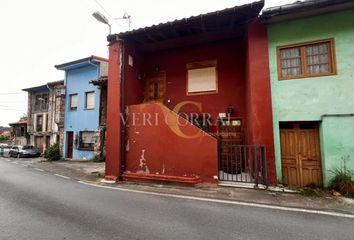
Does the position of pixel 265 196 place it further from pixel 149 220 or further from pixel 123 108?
pixel 123 108

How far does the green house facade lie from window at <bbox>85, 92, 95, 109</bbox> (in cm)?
1409

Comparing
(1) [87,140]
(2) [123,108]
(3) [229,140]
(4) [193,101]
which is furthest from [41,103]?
(3) [229,140]

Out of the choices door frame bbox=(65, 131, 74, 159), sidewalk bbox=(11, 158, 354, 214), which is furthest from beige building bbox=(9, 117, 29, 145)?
sidewalk bbox=(11, 158, 354, 214)

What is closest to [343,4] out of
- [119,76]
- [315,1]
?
[315,1]

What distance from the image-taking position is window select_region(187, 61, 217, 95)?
384 inches

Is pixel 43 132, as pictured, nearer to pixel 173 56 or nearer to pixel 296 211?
pixel 173 56

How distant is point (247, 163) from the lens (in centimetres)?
797

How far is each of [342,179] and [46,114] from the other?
993 inches

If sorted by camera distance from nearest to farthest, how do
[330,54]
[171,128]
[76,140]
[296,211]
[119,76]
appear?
[296,211]
[330,54]
[171,128]
[119,76]
[76,140]

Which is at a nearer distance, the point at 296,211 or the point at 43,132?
the point at 296,211

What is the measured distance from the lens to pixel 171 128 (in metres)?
7.70

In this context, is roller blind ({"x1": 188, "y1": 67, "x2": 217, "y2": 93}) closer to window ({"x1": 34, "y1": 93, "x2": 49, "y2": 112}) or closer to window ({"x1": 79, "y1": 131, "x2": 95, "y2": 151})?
window ({"x1": 79, "y1": 131, "x2": 95, "y2": 151})

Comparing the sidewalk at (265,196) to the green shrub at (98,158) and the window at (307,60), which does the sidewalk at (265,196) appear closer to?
the window at (307,60)

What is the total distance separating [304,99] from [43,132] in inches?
946
